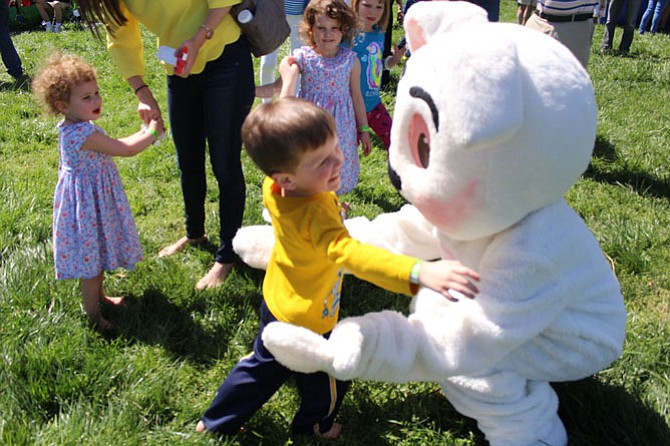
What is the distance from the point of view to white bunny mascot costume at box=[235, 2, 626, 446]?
1.69m

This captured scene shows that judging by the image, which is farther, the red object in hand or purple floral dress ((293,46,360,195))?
purple floral dress ((293,46,360,195))

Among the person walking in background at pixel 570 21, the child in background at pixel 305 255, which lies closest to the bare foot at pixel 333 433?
the child in background at pixel 305 255

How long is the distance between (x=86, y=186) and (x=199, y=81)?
771 mm

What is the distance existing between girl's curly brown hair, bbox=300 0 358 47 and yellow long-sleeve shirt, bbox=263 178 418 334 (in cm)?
178

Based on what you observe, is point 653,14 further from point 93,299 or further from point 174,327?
point 93,299

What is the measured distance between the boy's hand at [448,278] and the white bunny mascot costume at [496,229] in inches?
9.5

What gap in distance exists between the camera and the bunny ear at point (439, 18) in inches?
77.4

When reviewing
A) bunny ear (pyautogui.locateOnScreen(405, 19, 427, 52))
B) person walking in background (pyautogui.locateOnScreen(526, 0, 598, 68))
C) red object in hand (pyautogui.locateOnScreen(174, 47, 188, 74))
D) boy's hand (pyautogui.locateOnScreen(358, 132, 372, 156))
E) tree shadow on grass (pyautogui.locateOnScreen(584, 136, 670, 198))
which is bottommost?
tree shadow on grass (pyautogui.locateOnScreen(584, 136, 670, 198))

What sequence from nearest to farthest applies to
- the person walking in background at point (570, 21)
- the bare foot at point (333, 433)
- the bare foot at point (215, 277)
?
1. the bare foot at point (333, 433)
2. the bare foot at point (215, 277)
3. the person walking in background at point (570, 21)

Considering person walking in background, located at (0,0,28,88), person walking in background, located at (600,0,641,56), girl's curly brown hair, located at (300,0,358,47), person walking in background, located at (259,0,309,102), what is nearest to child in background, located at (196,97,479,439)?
girl's curly brown hair, located at (300,0,358,47)

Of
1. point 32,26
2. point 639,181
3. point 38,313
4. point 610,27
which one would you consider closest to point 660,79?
point 610,27

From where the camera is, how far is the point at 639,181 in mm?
4512

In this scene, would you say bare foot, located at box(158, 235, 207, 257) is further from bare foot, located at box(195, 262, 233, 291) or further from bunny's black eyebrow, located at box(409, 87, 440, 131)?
bunny's black eyebrow, located at box(409, 87, 440, 131)

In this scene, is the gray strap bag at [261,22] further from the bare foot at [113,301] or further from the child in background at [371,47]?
the bare foot at [113,301]
